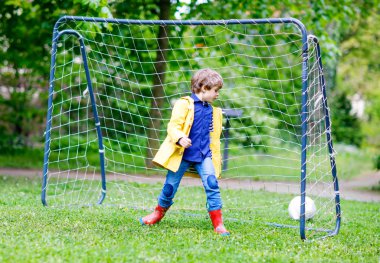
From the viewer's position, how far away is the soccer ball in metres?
6.25

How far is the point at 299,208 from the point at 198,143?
5.14 ft

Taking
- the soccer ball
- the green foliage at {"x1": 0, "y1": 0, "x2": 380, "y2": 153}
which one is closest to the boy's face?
the soccer ball

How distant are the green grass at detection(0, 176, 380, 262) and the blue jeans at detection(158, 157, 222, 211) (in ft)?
0.85

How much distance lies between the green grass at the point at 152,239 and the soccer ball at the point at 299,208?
371 mm

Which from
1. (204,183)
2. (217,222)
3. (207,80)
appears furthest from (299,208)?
(207,80)

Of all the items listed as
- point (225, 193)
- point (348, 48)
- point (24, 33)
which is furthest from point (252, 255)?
point (348, 48)

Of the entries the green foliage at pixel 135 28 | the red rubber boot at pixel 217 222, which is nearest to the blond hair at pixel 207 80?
the red rubber boot at pixel 217 222

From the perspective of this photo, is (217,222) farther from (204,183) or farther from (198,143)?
(198,143)

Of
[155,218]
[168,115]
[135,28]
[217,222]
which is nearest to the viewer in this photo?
[217,222]

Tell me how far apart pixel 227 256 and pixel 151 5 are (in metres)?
7.15

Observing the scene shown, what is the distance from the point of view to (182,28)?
10.1 metres

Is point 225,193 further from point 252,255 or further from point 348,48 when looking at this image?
point 348,48

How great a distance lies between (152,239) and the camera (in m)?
4.91

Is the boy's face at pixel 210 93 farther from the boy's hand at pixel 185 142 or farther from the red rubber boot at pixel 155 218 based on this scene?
the red rubber boot at pixel 155 218
